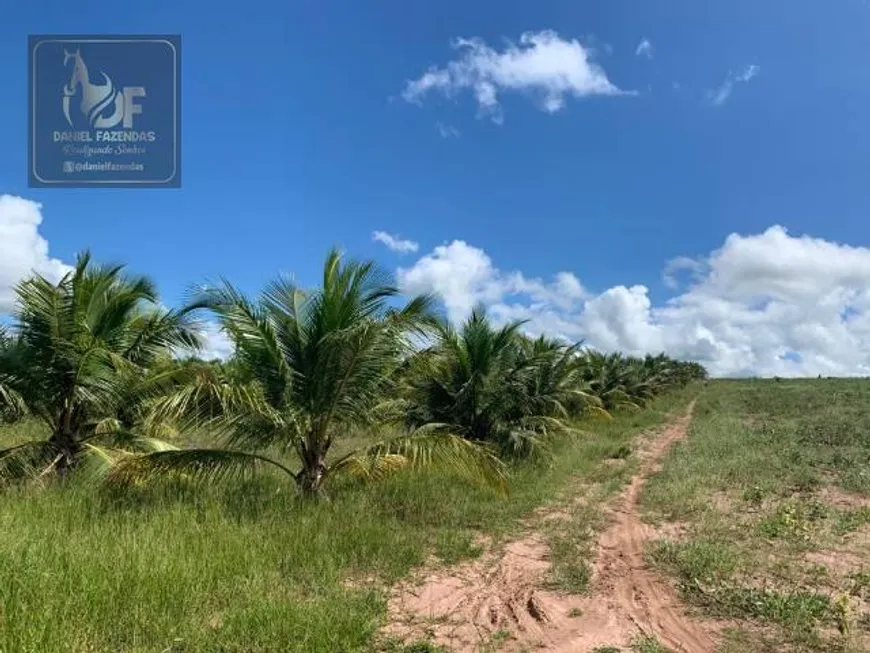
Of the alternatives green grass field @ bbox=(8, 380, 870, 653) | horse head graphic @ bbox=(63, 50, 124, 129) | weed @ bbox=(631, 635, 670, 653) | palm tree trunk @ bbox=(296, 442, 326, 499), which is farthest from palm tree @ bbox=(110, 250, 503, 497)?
Answer: weed @ bbox=(631, 635, 670, 653)

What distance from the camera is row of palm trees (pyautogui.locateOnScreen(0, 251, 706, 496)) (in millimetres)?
8867

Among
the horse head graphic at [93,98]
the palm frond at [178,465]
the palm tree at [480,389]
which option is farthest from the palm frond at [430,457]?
the horse head graphic at [93,98]

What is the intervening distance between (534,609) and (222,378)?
5707 mm

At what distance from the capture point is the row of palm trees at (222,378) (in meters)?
8.87

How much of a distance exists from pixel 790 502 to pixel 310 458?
305 inches

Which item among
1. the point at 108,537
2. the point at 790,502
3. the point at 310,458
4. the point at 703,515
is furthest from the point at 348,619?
the point at 790,502

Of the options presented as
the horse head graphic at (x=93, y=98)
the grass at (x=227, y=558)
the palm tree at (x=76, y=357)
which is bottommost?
the grass at (x=227, y=558)

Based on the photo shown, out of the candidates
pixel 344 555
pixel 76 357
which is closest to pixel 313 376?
pixel 344 555

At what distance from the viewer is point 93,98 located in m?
9.15

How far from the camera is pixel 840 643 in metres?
5.00

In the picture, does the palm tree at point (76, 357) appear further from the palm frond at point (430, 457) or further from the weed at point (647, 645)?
the weed at point (647, 645)

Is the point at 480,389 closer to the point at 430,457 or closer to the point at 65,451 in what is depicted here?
the point at 430,457

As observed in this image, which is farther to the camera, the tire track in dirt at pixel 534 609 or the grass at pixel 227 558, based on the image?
the tire track in dirt at pixel 534 609

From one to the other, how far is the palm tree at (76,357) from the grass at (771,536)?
25.2 ft
